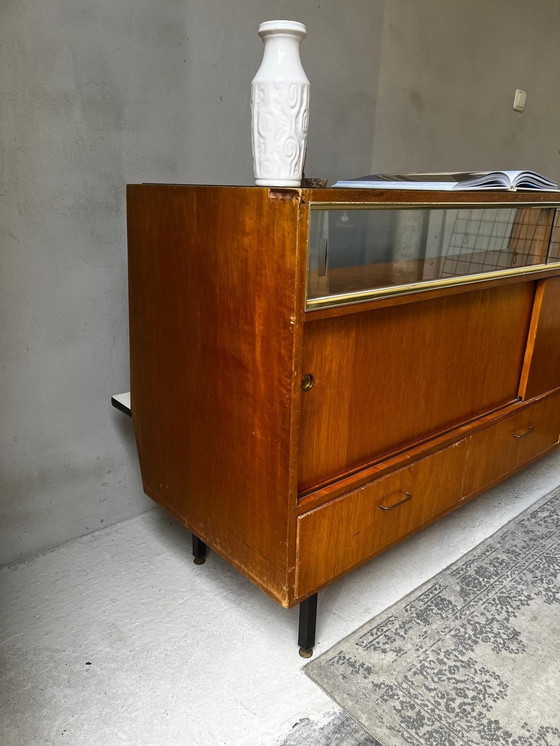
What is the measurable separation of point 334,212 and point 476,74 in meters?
1.65

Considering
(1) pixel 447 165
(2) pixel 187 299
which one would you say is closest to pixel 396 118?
(1) pixel 447 165

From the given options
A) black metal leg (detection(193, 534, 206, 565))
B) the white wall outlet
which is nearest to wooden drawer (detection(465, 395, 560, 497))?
black metal leg (detection(193, 534, 206, 565))

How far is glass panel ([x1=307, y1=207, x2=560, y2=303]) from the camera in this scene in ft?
3.24

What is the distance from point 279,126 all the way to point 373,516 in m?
0.74

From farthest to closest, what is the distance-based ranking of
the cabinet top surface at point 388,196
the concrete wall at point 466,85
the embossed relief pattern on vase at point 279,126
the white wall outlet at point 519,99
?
the white wall outlet at point 519,99 < the concrete wall at point 466,85 < the embossed relief pattern on vase at point 279,126 < the cabinet top surface at point 388,196

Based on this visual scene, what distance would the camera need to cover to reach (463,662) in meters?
1.21

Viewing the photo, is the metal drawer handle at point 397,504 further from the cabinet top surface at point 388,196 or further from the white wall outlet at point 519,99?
the white wall outlet at point 519,99

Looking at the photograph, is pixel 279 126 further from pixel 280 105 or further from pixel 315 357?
pixel 315 357

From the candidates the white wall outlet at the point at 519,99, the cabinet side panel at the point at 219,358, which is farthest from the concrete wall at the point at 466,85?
the cabinet side panel at the point at 219,358

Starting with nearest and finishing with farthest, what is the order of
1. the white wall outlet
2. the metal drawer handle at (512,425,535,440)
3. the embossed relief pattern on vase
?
the embossed relief pattern on vase
the metal drawer handle at (512,425,535,440)
the white wall outlet

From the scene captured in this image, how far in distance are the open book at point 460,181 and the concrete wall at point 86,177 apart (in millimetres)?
487

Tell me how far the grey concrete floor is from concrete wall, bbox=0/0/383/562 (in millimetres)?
159

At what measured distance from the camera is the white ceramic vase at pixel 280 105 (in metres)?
0.98

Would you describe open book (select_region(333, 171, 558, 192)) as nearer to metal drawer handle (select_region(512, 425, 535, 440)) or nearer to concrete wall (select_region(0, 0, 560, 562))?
concrete wall (select_region(0, 0, 560, 562))
